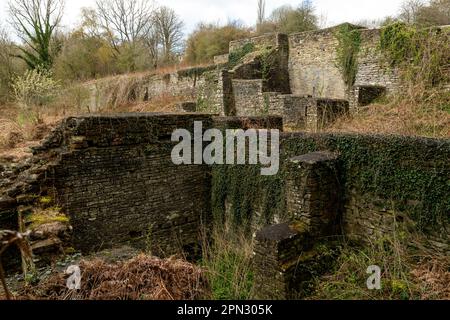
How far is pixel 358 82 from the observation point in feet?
39.2

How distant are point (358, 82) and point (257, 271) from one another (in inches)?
374

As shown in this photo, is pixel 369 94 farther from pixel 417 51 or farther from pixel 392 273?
pixel 392 273

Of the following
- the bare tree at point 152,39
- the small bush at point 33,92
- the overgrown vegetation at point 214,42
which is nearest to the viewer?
the small bush at point 33,92

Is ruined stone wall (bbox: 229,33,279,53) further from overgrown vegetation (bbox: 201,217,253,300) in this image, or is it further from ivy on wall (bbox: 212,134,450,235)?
overgrown vegetation (bbox: 201,217,253,300)

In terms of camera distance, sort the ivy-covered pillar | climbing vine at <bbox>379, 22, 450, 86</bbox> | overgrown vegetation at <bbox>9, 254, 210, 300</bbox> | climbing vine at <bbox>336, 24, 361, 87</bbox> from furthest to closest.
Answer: climbing vine at <bbox>336, 24, 361, 87</bbox> < climbing vine at <bbox>379, 22, 450, 86</bbox> < the ivy-covered pillar < overgrown vegetation at <bbox>9, 254, 210, 300</bbox>

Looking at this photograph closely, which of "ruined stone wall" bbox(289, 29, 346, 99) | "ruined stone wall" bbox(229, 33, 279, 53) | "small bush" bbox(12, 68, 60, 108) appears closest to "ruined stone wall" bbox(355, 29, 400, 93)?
"ruined stone wall" bbox(289, 29, 346, 99)

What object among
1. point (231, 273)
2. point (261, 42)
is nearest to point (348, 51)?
point (261, 42)

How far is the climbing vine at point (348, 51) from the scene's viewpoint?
1193 centimetres

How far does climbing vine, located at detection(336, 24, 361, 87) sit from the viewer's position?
1193cm

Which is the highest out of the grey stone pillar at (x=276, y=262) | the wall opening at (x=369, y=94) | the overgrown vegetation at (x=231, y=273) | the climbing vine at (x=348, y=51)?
the climbing vine at (x=348, y=51)

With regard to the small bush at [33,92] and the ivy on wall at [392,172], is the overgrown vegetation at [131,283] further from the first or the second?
the small bush at [33,92]

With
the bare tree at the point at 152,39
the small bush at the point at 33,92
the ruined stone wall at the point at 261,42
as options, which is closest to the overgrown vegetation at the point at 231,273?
the ruined stone wall at the point at 261,42
